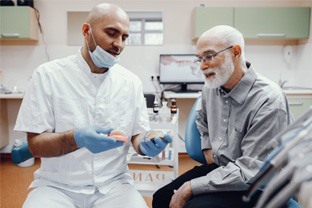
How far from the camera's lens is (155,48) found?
3582 mm

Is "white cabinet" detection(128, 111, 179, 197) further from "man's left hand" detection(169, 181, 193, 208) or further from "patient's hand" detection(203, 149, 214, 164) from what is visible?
"man's left hand" detection(169, 181, 193, 208)

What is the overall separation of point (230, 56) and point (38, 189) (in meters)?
Result: 1.04

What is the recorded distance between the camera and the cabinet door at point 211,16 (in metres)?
3.21

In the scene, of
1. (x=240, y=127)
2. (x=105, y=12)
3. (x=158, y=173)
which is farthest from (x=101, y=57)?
(x=158, y=173)

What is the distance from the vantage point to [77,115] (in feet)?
4.07

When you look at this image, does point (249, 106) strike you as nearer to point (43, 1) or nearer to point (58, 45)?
point (58, 45)

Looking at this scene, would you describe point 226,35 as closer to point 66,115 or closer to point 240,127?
point 240,127

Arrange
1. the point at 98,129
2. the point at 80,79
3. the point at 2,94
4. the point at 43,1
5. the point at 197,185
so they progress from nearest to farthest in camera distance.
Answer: the point at 98,129
the point at 197,185
the point at 80,79
the point at 2,94
the point at 43,1

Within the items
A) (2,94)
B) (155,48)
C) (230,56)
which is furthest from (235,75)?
(2,94)

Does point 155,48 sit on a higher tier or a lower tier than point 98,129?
higher

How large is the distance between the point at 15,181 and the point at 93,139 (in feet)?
7.30

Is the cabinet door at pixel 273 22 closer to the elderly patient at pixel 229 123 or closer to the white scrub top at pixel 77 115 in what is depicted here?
the elderly patient at pixel 229 123

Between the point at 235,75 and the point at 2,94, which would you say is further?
the point at 2,94

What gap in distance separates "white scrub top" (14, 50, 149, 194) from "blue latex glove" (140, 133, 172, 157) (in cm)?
15
